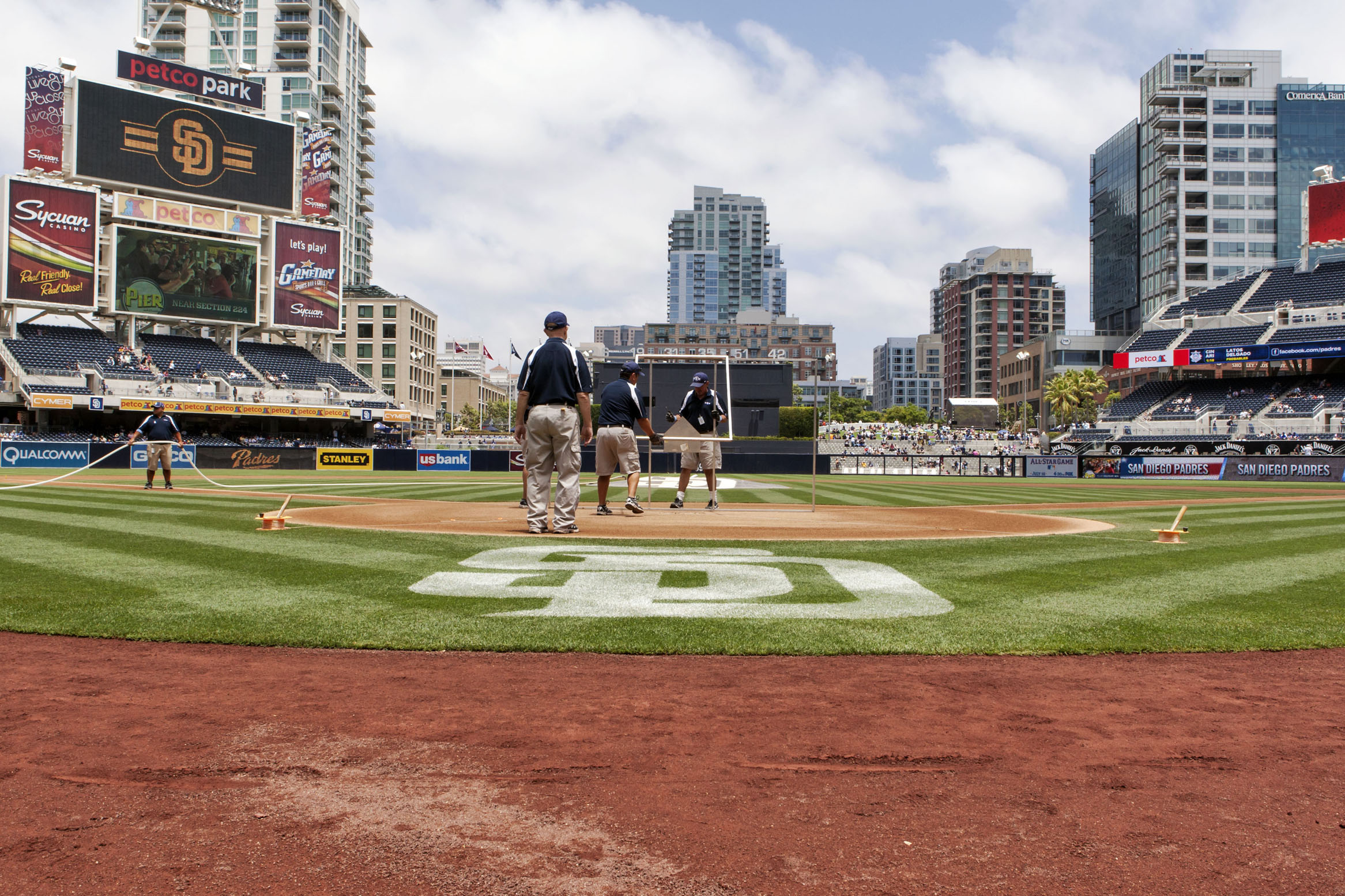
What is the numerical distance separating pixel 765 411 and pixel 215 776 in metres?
53.0

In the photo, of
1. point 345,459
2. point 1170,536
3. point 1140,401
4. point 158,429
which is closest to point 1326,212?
point 1140,401

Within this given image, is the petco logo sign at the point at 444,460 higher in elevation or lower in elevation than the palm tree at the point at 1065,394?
lower

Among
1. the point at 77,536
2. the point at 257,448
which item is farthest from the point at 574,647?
the point at 257,448

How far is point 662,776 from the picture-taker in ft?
8.33

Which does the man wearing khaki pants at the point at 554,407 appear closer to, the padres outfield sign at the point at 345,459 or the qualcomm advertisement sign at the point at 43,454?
the padres outfield sign at the point at 345,459

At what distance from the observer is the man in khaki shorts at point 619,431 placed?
36.3ft

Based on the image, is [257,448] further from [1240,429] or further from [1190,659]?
[1240,429]

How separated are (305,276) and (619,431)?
49.8m

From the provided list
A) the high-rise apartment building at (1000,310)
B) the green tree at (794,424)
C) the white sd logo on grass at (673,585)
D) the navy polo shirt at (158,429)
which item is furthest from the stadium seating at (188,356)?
the high-rise apartment building at (1000,310)

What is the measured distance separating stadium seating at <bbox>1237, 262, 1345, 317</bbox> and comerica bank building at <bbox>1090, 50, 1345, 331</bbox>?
73.8 ft

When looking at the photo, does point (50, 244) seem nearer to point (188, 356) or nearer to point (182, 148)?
point (188, 356)

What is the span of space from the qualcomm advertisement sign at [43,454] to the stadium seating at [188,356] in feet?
50.9

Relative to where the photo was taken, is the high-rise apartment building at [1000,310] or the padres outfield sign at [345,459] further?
the high-rise apartment building at [1000,310]

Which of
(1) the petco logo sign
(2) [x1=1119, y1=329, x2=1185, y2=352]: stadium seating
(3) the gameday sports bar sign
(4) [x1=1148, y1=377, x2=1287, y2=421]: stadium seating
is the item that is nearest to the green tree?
(2) [x1=1119, y1=329, x2=1185, y2=352]: stadium seating
